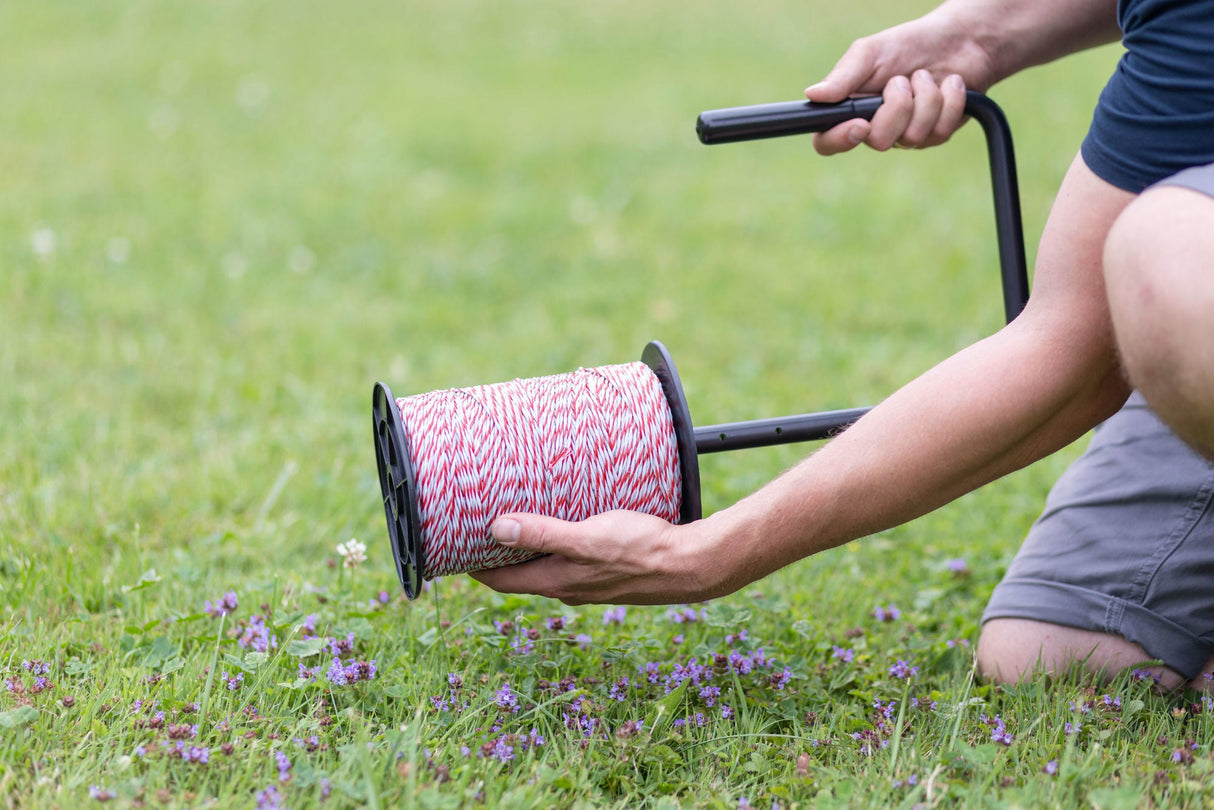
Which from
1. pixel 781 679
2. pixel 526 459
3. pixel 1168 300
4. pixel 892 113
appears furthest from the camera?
pixel 892 113

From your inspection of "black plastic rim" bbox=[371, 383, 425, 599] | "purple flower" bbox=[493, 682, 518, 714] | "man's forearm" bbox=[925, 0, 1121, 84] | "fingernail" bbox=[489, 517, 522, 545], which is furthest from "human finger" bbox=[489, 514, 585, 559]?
"man's forearm" bbox=[925, 0, 1121, 84]

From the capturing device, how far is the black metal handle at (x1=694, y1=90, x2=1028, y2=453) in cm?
205

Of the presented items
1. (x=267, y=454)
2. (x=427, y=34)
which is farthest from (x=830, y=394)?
(x=427, y=34)

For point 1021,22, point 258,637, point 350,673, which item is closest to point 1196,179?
point 1021,22

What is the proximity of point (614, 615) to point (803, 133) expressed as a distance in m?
0.95

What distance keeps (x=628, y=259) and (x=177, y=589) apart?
111 inches

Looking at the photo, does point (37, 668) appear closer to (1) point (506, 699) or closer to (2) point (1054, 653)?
(1) point (506, 699)

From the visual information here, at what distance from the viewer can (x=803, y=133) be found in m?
2.14

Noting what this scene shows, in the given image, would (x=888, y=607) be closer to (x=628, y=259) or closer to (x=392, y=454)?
(x=392, y=454)

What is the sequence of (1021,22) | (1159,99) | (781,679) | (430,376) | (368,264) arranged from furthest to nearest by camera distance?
(368,264) → (430,376) → (1021,22) → (781,679) → (1159,99)

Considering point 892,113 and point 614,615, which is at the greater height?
point 892,113

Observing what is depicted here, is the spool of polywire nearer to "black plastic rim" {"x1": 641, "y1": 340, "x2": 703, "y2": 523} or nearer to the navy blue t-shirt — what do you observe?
"black plastic rim" {"x1": 641, "y1": 340, "x2": 703, "y2": 523}

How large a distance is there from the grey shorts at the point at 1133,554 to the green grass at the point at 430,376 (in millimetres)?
154

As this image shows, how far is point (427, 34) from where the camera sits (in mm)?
8758
